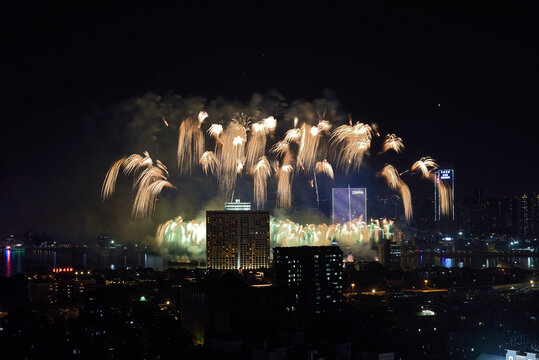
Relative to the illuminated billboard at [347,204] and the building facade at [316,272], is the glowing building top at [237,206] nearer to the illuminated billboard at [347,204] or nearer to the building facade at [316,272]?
the illuminated billboard at [347,204]

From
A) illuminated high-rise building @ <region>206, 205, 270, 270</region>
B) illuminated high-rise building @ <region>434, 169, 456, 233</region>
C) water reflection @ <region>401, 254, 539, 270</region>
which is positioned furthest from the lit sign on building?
illuminated high-rise building @ <region>206, 205, 270, 270</region>

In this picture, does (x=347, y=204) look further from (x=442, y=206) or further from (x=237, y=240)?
(x=442, y=206)

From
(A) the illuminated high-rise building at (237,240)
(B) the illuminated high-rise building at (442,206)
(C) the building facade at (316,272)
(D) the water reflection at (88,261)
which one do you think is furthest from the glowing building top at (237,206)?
(B) the illuminated high-rise building at (442,206)

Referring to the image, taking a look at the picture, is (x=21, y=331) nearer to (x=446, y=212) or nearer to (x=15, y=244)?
(x=15, y=244)

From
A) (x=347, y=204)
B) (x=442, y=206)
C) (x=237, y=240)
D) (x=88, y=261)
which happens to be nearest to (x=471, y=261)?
(x=442, y=206)

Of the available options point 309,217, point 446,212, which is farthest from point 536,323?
point 446,212

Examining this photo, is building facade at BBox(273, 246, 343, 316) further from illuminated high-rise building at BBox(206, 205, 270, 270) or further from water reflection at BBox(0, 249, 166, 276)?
water reflection at BBox(0, 249, 166, 276)

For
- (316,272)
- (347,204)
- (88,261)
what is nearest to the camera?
(316,272)
